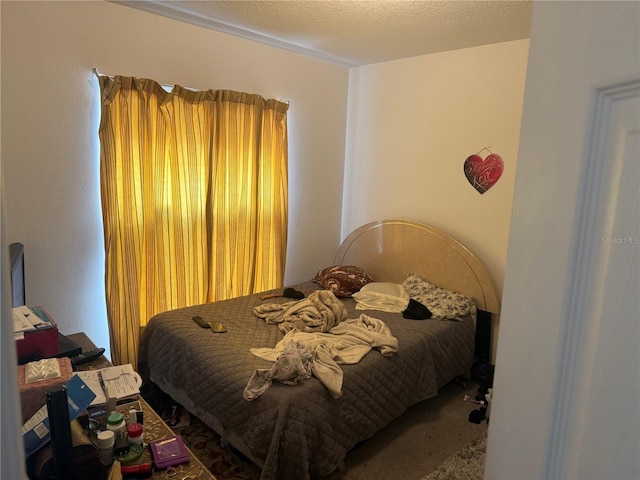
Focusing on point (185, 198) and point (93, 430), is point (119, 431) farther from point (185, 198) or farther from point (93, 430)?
point (185, 198)

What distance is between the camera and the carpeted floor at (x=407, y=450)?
2.22m

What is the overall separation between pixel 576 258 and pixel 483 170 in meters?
2.86

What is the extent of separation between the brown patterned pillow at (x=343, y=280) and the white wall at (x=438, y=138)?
0.63 meters

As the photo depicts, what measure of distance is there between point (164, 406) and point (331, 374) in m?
1.26

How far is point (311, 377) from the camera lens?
212 centimetres

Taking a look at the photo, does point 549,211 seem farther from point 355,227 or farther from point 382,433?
point 355,227

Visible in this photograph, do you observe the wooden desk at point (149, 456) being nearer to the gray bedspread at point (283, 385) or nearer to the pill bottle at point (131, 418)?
the pill bottle at point (131, 418)

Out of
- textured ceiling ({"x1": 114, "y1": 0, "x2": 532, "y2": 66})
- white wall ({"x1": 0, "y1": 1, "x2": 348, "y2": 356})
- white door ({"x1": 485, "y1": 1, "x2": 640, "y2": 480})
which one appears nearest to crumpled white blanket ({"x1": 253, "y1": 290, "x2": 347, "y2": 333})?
white wall ({"x1": 0, "y1": 1, "x2": 348, "y2": 356})

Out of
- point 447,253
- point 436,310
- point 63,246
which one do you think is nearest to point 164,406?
point 63,246

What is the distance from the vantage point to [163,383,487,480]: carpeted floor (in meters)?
2.22

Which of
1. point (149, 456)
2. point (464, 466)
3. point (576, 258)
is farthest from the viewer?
point (464, 466)

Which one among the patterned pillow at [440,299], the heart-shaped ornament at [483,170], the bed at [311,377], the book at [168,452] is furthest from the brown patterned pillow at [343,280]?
the book at [168,452]

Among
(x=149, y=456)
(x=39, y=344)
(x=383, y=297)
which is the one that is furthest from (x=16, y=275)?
(x=383, y=297)

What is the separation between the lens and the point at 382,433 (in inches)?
101
